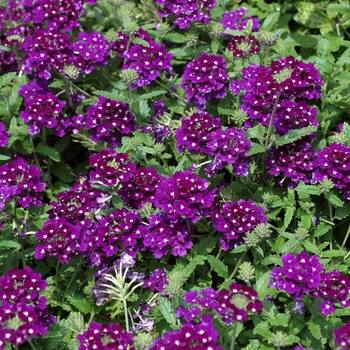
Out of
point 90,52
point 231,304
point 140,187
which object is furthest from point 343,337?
point 90,52

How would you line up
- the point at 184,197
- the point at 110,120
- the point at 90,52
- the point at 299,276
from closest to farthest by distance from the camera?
the point at 299,276
the point at 184,197
the point at 110,120
the point at 90,52

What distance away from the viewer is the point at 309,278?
14.2 ft

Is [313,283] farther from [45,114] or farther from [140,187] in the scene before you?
[45,114]

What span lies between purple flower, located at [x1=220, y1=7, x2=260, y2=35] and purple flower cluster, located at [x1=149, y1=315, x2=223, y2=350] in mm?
3627

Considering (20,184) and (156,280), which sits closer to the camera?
(156,280)

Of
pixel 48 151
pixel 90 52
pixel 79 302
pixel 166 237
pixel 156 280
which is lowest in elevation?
pixel 79 302

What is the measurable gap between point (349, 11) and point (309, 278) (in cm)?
335

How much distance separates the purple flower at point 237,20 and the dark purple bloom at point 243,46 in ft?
1.22

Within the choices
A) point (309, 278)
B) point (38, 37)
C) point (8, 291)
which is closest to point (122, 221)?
point (8, 291)

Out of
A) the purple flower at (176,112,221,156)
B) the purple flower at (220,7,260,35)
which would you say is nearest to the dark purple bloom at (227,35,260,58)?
the purple flower at (220,7,260,35)

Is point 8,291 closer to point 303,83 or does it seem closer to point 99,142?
point 99,142

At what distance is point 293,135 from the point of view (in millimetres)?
A: 5379

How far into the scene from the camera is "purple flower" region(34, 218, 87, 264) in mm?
5012

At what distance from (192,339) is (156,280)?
3.86ft
